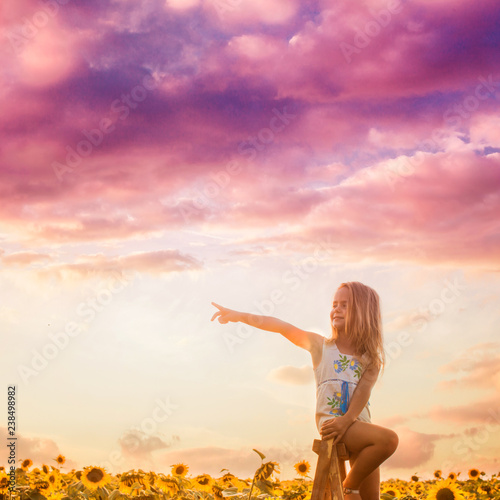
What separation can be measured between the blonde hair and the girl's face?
44 mm

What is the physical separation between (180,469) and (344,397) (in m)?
2.24

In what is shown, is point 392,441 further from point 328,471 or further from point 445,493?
point 445,493

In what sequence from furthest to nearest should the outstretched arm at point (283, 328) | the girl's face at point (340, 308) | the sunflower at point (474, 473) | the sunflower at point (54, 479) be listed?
the sunflower at point (474, 473), the sunflower at point (54, 479), the girl's face at point (340, 308), the outstretched arm at point (283, 328)

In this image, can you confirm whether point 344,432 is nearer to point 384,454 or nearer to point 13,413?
point 384,454

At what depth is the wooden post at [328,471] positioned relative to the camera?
5.52m

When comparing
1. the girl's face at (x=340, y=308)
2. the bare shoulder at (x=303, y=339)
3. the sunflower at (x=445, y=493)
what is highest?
the girl's face at (x=340, y=308)

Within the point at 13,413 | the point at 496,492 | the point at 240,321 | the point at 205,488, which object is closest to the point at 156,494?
the point at 205,488

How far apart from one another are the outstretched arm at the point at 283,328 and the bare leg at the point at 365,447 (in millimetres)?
952

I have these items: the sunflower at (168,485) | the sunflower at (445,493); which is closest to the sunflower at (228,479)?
the sunflower at (168,485)

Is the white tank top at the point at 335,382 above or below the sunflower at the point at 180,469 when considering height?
above

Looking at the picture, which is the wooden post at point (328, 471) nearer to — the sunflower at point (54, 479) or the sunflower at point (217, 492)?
the sunflower at point (217, 492)

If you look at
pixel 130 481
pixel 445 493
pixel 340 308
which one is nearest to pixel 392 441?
pixel 340 308

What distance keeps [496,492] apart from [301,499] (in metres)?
4.87

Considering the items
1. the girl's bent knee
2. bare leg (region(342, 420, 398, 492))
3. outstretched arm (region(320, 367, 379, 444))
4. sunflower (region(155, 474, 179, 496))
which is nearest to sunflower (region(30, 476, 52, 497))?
sunflower (region(155, 474, 179, 496))
